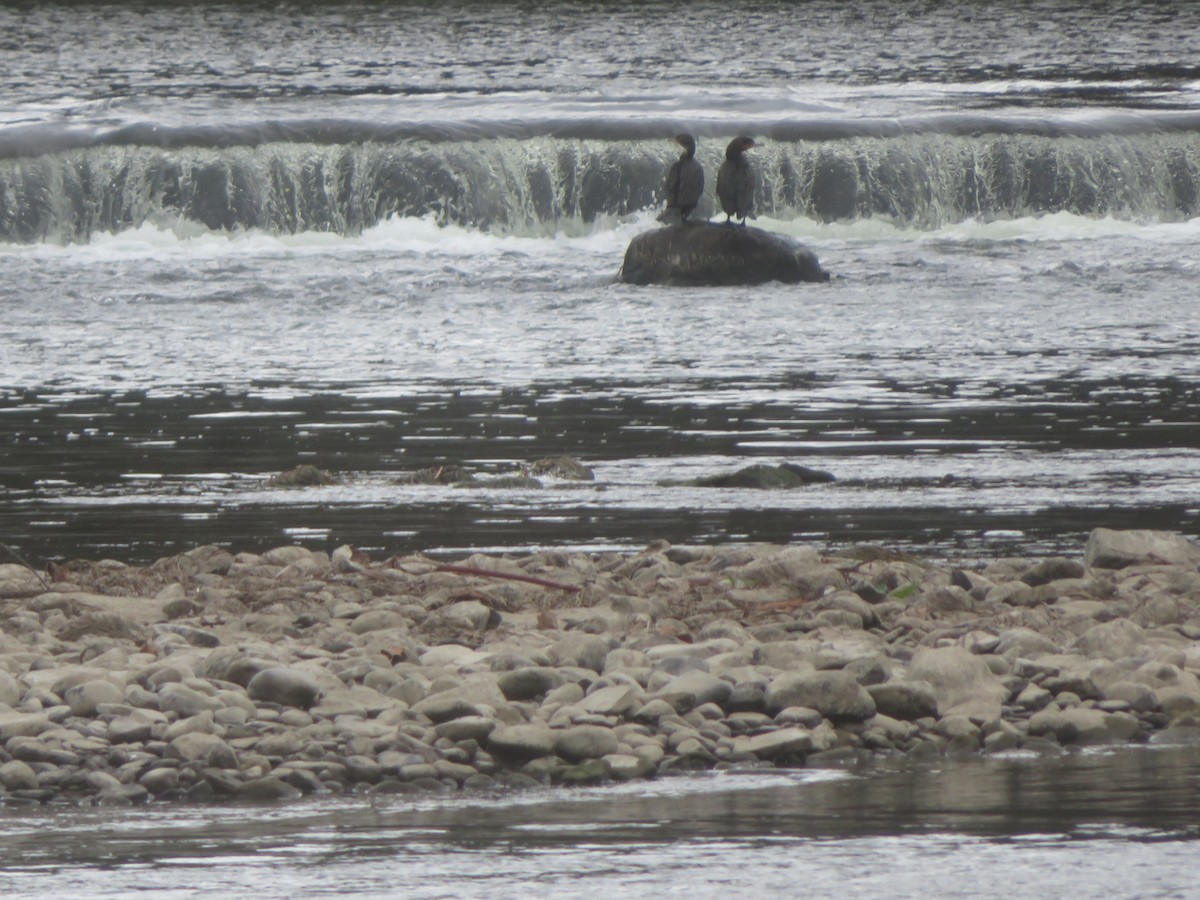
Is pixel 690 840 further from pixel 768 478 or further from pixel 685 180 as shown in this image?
pixel 685 180

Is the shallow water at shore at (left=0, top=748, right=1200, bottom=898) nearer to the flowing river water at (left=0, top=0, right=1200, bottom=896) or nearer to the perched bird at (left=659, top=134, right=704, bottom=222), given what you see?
the flowing river water at (left=0, top=0, right=1200, bottom=896)

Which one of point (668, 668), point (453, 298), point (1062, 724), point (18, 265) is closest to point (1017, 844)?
point (1062, 724)

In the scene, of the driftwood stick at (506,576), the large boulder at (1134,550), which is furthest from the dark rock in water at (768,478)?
the driftwood stick at (506,576)

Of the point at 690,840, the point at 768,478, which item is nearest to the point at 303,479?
the point at 768,478

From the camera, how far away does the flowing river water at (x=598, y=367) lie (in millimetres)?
5605

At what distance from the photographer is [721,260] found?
23266 mm

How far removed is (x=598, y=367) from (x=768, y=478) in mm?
5617

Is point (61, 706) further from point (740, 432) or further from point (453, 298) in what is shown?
point (453, 298)

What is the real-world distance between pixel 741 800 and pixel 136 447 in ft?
26.6

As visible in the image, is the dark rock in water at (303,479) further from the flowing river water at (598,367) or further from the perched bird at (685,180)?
the perched bird at (685,180)

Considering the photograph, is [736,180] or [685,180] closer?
[685,180]

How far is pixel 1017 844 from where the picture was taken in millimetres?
5391

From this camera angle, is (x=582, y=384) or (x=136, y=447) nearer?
(x=136, y=447)

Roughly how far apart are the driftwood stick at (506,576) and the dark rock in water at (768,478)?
2801 millimetres
